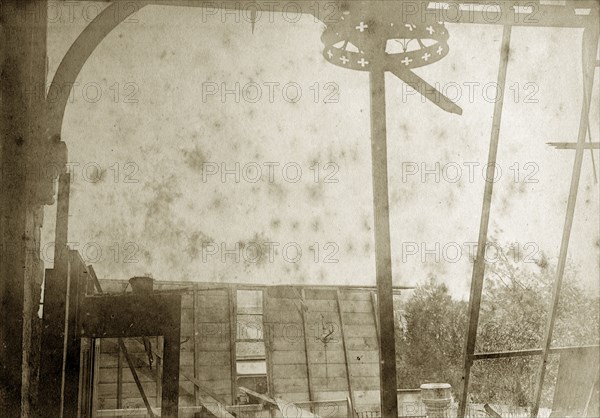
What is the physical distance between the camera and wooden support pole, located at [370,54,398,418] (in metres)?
3.06

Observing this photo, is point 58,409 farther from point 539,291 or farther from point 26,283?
point 539,291

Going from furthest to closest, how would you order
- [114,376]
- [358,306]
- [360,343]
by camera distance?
1. [358,306]
2. [360,343]
3. [114,376]

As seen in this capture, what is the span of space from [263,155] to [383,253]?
2.07 metres

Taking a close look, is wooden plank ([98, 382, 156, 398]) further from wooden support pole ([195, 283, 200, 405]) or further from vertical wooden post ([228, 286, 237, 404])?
vertical wooden post ([228, 286, 237, 404])

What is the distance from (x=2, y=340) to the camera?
2.76 meters

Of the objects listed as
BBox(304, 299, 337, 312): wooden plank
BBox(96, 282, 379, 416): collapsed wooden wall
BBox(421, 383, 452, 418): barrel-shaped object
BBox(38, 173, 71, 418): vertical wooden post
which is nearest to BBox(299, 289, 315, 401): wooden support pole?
BBox(96, 282, 379, 416): collapsed wooden wall

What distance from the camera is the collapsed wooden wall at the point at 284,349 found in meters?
7.69

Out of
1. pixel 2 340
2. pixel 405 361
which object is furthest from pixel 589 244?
pixel 405 361

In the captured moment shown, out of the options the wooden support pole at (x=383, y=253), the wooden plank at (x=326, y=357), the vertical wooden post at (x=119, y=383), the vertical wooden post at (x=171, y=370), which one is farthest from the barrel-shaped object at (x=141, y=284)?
the wooden plank at (x=326, y=357)

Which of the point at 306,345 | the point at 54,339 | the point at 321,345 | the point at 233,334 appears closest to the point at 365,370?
the point at 321,345

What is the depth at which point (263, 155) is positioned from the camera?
491cm

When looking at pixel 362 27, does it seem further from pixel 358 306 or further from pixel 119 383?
pixel 358 306

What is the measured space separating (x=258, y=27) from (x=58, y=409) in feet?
9.74

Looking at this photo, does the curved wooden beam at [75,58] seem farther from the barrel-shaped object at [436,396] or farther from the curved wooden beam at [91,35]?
the barrel-shaped object at [436,396]
